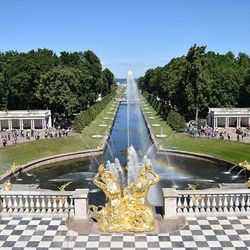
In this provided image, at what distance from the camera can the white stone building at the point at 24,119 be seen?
248 ft

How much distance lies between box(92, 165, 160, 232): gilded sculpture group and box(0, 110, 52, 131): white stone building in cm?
5831

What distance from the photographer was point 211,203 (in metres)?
21.2

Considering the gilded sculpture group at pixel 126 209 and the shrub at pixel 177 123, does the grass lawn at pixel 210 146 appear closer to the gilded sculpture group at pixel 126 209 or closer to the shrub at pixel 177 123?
the shrub at pixel 177 123

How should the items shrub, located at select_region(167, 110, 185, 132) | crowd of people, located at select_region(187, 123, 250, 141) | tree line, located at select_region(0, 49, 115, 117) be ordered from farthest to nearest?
tree line, located at select_region(0, 49, 115, 117), shrub, located at select_region(167, 110, 185, 132), crowd of people, located at select_region(187, 123, 250, 141)

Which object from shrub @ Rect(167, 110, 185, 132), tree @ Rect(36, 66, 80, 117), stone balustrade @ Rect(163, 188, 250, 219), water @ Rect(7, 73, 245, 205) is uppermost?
tree @ Rect(36, 66, 80, 117)

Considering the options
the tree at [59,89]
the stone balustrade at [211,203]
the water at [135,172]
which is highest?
the tree at [59,89]

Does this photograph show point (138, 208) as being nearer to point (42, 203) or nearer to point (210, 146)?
point (42, 203)

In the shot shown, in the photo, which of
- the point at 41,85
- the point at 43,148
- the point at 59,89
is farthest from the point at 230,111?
the point at 43,148

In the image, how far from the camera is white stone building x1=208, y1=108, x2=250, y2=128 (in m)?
75.2

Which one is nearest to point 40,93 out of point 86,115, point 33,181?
point 86,115

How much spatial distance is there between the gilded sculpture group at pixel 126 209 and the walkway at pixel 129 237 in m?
0.47

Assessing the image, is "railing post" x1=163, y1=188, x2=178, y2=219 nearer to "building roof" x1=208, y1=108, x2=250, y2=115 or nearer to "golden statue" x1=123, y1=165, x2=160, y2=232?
"golden statue" x1=123, y1=165, x2=160, y2=232

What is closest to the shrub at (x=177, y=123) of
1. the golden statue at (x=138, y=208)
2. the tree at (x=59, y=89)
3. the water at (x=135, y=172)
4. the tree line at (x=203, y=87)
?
the tree line at (x=203, y=87)

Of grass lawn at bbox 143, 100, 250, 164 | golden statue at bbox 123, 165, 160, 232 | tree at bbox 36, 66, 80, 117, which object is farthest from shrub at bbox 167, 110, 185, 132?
golden statue at bbox 123, 165, 160, 232
